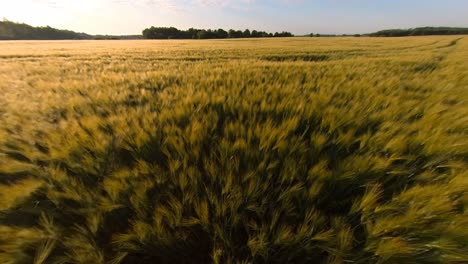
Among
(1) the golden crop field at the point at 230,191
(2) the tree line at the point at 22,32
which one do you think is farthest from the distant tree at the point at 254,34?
(1) the golden crop field at the point at 230,191

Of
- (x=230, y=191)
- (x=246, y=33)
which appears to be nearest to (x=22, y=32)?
(x=246, y=33)

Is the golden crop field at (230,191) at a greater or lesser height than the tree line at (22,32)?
lesser

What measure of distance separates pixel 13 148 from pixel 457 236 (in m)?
2.12

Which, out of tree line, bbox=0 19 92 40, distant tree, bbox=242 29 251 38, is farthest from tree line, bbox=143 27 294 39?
tree line, bbox=0 19 92 40

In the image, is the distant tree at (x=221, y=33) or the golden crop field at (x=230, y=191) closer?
the golden crop field at (x=230, y=191)

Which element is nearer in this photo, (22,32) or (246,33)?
(246,33)

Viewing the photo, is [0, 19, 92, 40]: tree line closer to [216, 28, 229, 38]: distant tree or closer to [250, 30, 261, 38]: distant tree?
[216, 28, 229, 38]: distant tree

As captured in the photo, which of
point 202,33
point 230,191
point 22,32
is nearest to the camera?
point 230,191

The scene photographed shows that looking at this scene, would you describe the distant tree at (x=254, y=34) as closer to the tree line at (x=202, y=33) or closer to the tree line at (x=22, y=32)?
the tree line at (x=202, y=33)

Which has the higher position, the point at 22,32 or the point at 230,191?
the point at 22,32

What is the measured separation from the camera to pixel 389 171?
4.32 feet

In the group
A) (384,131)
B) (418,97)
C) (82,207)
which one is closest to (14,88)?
(82,207)

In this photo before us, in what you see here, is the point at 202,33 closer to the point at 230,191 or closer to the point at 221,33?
the point at 221,33

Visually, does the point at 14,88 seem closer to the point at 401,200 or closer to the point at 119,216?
the point at 119,216
